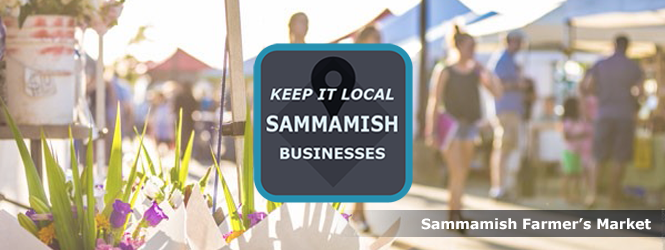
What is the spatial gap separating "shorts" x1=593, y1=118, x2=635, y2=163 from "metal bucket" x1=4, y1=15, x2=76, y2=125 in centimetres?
607

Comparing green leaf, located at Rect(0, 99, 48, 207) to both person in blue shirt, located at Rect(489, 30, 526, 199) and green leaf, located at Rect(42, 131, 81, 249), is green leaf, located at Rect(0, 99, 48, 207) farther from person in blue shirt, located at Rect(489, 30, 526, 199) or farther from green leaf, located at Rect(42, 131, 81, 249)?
person in blue shirt, located at Rect(489, 30, 526, 199)

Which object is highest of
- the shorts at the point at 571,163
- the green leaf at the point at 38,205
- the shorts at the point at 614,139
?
the green leaf at the point at 38,205

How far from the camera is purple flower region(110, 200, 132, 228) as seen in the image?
6.39ft

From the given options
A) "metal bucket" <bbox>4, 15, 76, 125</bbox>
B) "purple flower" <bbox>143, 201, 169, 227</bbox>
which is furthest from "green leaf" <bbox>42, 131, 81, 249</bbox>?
"metal bucket" <bbox>4, 15, 76, 125</bbox>

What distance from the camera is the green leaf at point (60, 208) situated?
1939 millimetres

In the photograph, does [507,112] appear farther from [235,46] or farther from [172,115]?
[172,115]

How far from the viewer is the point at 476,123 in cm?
684

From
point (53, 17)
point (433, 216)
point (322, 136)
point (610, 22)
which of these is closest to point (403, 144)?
point (322, 136)

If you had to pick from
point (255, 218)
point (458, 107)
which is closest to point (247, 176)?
point (255, 218)

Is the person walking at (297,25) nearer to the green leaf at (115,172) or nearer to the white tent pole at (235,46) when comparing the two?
the white tent pole at (235,46)

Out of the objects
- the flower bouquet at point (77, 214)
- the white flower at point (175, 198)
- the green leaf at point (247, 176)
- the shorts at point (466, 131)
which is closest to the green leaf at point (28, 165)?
the flower bouquet at point (77, 214)

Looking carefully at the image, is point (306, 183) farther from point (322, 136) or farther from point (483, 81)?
point (483, 81)

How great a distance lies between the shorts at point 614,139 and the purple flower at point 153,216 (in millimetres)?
6867

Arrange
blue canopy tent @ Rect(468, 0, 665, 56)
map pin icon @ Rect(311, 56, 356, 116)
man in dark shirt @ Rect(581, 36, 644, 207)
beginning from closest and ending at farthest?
1. map pin icon @ Rect(311, 56, 356, 116)
2. man in dark shirt @ Rect(581, 36, 644, 207)
3. blue canopy tent @ Rect(468, 0, 665, 56)
